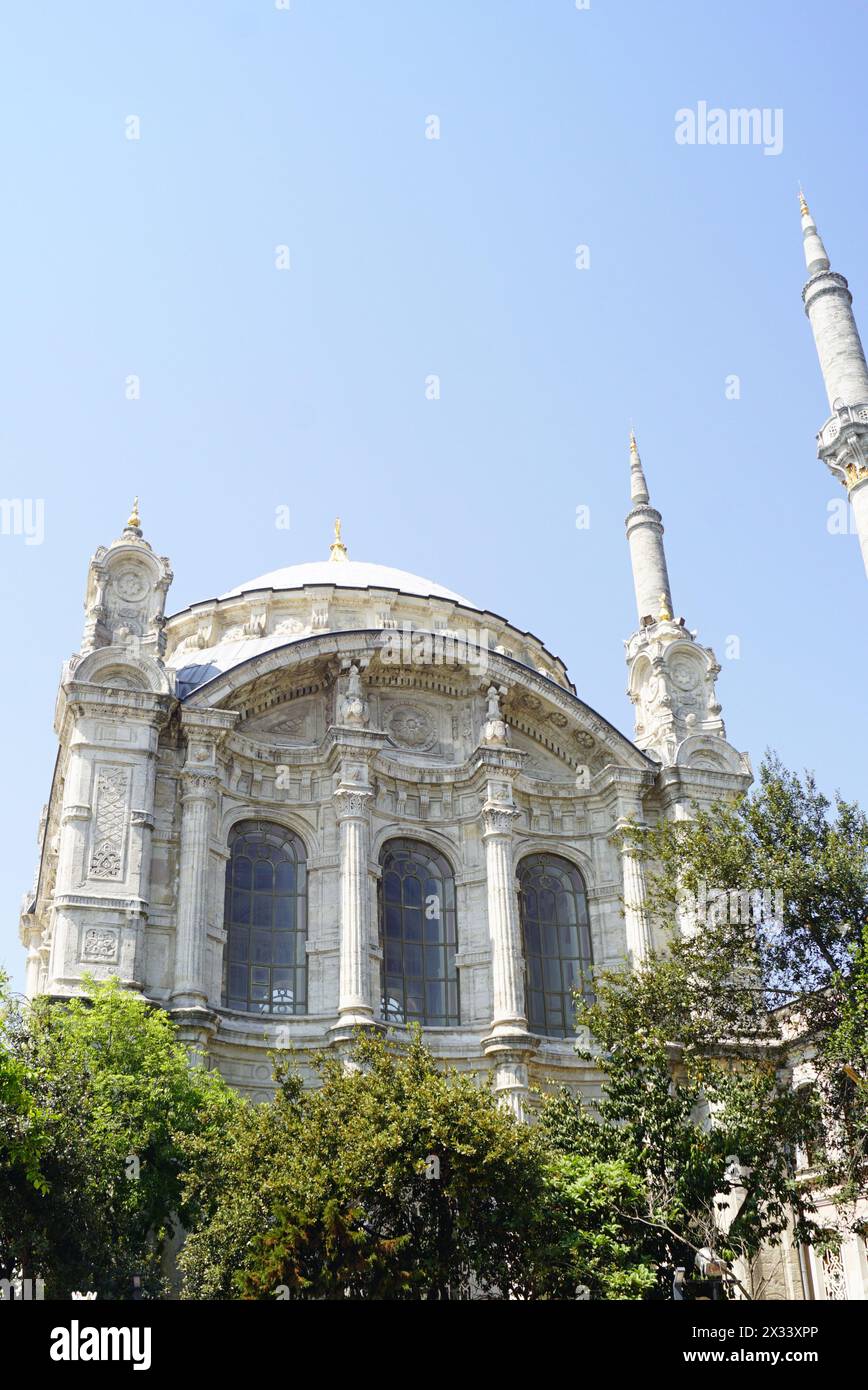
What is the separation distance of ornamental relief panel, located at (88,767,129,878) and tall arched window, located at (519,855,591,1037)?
1078cm

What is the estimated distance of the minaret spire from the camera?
43.9m

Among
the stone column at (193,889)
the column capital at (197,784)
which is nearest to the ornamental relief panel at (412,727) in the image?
the column capital at (197,784)

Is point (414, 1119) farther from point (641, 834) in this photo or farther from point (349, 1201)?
point (641, 834)

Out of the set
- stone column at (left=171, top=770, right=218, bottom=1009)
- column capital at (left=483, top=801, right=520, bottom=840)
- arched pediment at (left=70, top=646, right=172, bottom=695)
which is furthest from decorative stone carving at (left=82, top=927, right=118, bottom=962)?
column capital at (left=483, top=801, right=520, bottom=840)

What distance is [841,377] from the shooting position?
39219mm

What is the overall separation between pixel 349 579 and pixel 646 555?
10.1m

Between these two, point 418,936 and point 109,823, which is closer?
point 109,823

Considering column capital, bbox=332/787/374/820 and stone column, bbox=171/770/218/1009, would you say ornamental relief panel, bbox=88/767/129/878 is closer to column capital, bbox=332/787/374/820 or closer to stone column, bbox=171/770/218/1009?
stone column, bbox=171/770/218/1009

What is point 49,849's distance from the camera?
3838cm

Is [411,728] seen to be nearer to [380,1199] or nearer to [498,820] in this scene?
[498,820]

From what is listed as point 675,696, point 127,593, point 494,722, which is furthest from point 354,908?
point 675,696

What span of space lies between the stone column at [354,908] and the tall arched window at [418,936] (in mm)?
1606

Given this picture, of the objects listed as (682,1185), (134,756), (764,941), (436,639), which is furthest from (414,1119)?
(436,639)
